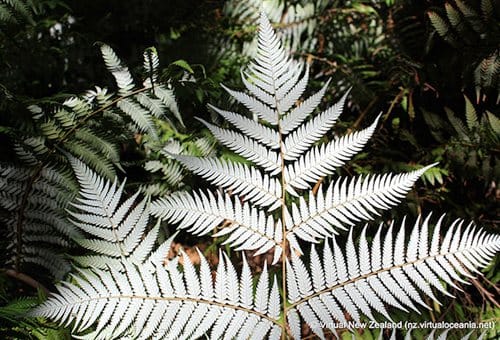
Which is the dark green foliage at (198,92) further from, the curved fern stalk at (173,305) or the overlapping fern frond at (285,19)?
the curved fern stalk at (173,305)

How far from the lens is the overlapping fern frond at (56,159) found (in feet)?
5.32

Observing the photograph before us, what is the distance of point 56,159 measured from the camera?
1716 mm

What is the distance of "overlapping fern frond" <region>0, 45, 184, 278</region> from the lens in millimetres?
1623

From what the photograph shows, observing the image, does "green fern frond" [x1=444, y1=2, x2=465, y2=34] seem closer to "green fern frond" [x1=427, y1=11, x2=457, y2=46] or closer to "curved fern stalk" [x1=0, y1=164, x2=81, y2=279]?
"green fern frond" [x1=427, y1=11, x2=457, y2=46]

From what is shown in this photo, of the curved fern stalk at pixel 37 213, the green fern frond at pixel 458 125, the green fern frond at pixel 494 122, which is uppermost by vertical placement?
the green fern frond at pixel 494 122

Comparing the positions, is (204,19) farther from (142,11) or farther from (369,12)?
(369,12)

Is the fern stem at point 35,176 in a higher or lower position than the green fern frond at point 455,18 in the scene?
lower

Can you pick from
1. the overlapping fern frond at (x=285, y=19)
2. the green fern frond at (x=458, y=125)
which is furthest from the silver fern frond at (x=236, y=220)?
the overlapping fern frond at (x=285, y=19)

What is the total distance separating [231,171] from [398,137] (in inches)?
51.2

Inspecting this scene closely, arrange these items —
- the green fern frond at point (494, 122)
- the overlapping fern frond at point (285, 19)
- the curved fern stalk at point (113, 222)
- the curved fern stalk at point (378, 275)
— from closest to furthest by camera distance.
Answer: the curved fern stalk at point (378, 275), the curved fern stalk at point (113, 222), the green fern frond at point (494, 122), the overlapping fern frond at point (285, 19)

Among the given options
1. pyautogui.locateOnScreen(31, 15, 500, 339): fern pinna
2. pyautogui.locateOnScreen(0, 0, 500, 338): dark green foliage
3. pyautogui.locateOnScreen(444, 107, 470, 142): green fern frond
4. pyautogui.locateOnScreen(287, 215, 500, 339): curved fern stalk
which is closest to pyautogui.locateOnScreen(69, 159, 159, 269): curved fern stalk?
pyautogui.locateOnScreen(31, 15, 500, 339): fern pinna

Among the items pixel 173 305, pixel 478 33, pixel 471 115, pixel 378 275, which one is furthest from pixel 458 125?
pixel 173 305

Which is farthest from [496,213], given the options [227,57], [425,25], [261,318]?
[227,57]

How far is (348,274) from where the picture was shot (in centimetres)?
117
